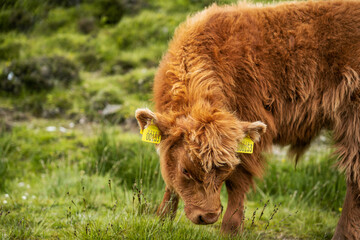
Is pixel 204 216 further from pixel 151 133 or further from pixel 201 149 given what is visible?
pixel 151 133

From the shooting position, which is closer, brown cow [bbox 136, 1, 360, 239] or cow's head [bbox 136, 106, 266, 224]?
cow's head [bbox 136, 106, 266, 224]

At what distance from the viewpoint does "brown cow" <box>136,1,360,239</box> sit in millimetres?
3916

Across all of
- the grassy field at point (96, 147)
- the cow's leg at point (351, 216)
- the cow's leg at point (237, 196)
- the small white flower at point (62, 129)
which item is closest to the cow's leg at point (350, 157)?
the cow's leg at point (351, 216)

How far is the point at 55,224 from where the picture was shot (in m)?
4.29

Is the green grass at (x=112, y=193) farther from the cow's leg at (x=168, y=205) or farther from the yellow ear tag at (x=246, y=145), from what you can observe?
the yellow ear tag at (x=246, y=145)

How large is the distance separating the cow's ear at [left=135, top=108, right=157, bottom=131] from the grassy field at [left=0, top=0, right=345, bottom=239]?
2.21 feet

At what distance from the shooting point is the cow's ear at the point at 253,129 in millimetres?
3537

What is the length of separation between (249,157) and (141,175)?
78.8 inches

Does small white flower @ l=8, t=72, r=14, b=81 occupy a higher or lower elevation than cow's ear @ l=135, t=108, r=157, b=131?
lower

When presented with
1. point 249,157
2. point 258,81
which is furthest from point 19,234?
point 258,81

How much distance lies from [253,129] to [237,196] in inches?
34.8

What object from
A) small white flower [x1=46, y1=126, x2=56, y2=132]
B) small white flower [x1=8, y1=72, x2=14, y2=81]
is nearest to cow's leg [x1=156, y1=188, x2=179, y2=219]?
small white flower [x1=46, y1=126, x2=56, y2=132]

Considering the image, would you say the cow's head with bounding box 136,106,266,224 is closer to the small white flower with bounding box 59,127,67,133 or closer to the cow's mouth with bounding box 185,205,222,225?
the cow's mouth with bounding box 185,205,222,225

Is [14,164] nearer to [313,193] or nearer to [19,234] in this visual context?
[19,234]
